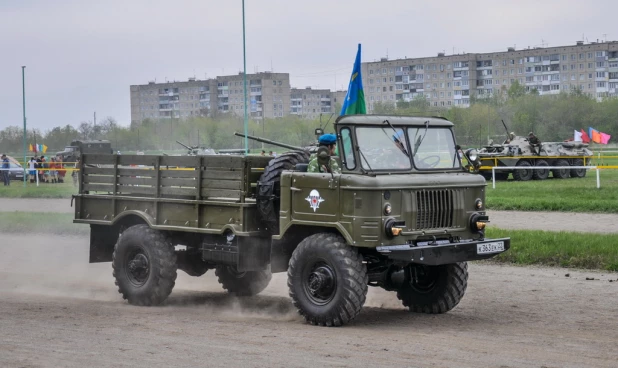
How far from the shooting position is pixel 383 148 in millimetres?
11039

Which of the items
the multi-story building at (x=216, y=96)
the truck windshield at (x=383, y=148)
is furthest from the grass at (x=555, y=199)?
the multi-story building at (x=216, y=96)

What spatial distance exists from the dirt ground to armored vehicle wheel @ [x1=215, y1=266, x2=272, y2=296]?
0.16m

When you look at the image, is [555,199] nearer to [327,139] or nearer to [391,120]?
[391,120]

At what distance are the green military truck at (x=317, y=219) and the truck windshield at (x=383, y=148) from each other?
14mm

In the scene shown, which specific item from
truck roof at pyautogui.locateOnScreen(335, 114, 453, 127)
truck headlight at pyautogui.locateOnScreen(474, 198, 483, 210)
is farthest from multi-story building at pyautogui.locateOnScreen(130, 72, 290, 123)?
truck headlight at pyautogui.locateOnScreen(474, 198, 483, 210)

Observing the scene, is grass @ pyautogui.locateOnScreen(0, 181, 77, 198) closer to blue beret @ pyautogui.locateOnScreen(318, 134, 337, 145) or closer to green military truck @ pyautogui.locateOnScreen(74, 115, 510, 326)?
green military truck @ pyautogui.locateOnScreen(74, 115, 510, 326)

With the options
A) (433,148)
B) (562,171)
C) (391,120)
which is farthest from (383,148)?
(562,171)

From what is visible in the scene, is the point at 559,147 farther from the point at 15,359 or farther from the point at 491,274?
the point at 15,359

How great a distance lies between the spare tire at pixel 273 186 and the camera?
11562 millimetres

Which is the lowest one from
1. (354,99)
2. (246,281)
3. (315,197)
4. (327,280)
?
(246,281)

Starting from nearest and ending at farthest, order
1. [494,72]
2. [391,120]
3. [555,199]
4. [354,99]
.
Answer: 1. [391,120]
2. [354,99]
3. [555,199]
4. [494,72]

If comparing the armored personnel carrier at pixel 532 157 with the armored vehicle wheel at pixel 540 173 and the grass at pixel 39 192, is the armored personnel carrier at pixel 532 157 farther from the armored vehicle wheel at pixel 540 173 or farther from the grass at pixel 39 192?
the grass at pixel 39 192

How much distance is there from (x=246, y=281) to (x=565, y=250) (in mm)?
5614

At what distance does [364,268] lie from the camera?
416 inches
